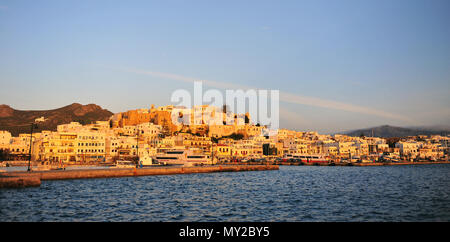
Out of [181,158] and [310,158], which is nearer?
[181,158]

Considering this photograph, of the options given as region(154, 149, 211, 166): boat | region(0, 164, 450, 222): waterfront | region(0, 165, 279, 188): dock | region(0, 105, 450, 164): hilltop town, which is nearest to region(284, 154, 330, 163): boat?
region(0, 105, 450, 164): hilltop town

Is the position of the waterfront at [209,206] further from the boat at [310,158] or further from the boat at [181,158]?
the boat at [310,158]

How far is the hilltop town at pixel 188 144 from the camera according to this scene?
88.1 metres

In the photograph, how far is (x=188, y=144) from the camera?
4919 inches

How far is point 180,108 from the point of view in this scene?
166750 millimetres

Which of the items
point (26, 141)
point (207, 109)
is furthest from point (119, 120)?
point (26, 141)

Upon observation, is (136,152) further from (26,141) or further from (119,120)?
(119,120)

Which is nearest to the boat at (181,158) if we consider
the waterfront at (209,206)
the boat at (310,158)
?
the boat at (310,158)

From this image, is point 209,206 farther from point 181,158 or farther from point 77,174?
point 181,158

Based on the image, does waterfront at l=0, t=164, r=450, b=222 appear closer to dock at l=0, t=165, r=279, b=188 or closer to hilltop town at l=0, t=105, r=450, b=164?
dock at l=0, t=165, r=279, b=188

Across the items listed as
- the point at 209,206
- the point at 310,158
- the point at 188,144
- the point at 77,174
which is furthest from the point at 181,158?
the point at 209,206
